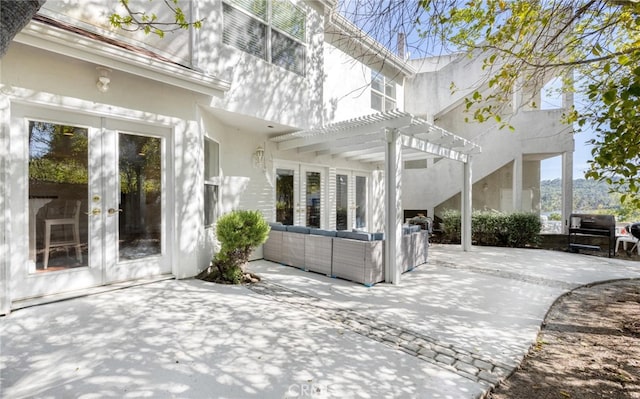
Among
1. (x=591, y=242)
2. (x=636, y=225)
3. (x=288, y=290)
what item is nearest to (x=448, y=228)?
(x=591, y=242)

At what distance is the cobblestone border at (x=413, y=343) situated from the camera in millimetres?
2852

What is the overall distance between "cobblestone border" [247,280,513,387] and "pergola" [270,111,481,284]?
194 cm

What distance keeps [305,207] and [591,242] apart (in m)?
9.62

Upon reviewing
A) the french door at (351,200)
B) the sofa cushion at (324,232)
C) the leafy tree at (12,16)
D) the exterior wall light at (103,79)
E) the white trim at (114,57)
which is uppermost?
the white trim at (114,57)

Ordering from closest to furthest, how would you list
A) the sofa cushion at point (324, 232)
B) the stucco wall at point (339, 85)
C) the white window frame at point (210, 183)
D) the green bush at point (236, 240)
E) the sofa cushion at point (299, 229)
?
the green bush at point (236, 240) → the white window frame at point (210, 183) → the sofa cushion at point (324, 232) → the sofa cushion at point (299, 229) → the stucco wall at point (339, 85)

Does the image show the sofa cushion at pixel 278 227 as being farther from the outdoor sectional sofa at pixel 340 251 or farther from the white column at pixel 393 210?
the white column at pixel 393 210

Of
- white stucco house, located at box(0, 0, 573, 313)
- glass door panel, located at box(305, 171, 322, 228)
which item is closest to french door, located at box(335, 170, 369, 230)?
glass door panel, located at box(305, 171, 322, 228)

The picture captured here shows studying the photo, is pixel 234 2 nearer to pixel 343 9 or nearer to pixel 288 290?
pixel 343 9

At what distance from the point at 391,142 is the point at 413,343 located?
3.87m

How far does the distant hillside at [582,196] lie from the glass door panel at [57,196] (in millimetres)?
13588

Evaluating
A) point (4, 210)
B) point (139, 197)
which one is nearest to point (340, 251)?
point (139, 197)

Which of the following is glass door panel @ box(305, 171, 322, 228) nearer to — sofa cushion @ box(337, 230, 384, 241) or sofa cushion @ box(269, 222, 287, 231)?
sofa cushion @ box(269, 222, 287, 231)

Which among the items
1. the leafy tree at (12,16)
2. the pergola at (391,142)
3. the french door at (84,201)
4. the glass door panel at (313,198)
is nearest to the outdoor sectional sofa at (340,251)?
the pergola at (391,142)

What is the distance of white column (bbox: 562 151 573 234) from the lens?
10.8 meters
